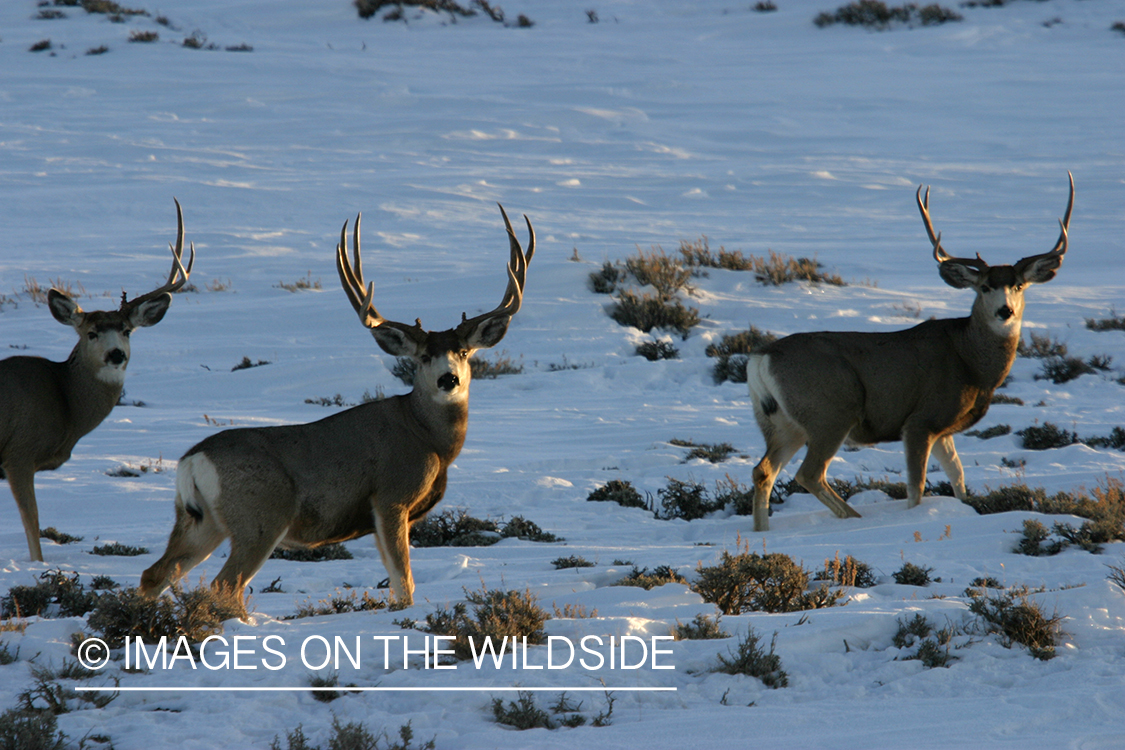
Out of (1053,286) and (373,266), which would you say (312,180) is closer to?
(373,266)

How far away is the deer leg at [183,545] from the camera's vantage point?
604 centimetres

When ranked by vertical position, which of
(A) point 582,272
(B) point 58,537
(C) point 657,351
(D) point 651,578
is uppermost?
(A) point 582,272

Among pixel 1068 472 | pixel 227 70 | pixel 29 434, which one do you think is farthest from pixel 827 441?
pixel 227 70

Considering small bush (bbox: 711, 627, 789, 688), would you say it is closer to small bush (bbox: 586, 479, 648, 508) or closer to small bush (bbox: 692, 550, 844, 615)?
small bush (bbox: 692, 550, 844, 615)

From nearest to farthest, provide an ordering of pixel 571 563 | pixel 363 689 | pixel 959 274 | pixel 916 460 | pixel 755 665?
pixel 363 689 → pixel 755 665 → pixel 571 563 → pixel 916 460 → pixel 959 274

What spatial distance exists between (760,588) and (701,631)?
982 mm

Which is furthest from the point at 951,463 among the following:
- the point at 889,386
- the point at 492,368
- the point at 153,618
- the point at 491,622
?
the point at 492,368

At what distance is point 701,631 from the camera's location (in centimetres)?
529

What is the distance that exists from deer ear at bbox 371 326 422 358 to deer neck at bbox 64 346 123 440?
108 inches

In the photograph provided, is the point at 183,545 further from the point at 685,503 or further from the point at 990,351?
the point at 990,351

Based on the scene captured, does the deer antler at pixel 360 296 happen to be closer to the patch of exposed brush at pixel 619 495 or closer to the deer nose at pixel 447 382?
the deer nose at pixel 447 382

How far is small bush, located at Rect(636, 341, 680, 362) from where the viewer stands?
15219mm

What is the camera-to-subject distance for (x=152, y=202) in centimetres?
2442

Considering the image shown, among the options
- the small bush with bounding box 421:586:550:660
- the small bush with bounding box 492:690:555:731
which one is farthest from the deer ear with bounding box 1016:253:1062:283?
the small bush with bounding box 492:690:555:731
